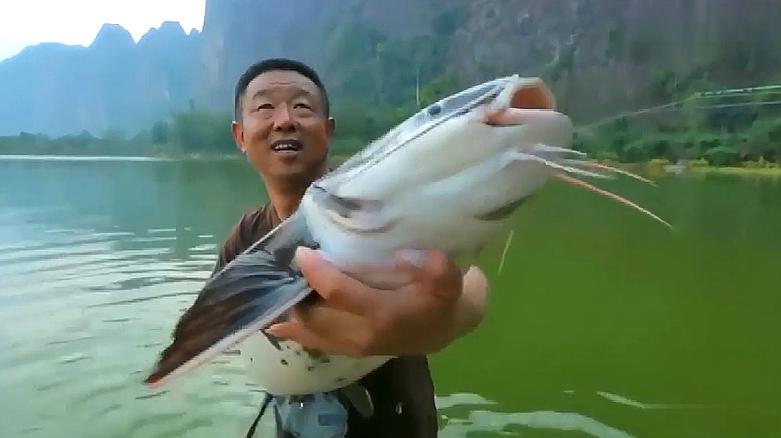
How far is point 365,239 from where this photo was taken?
3.24ft

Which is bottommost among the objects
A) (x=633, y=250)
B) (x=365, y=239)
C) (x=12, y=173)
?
(x=12, y=173)

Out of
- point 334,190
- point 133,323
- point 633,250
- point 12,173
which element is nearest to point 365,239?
point 334,190

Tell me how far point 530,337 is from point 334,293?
380cm

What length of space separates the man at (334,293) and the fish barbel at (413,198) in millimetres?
35

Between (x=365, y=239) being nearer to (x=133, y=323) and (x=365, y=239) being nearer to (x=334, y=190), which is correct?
(x=334, y=190)

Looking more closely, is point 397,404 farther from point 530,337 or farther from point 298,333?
point 530,337

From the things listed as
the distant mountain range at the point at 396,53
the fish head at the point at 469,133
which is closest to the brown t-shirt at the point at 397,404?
the fish head at the point at 469,133

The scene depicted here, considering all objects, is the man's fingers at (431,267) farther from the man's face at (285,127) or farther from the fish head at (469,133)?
the man's face at (285,127)

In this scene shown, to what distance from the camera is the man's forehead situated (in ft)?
4.42

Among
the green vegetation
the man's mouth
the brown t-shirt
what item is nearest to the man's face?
the man's mouth

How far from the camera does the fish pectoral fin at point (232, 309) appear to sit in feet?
3.36

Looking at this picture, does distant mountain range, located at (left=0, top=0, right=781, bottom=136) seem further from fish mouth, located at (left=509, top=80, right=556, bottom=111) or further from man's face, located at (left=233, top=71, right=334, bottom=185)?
fish mouth, located at (left=509, top=80, right=556, bottom=111)

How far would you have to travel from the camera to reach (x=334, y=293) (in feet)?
3.25

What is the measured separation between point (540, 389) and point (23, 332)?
3.04 meters
